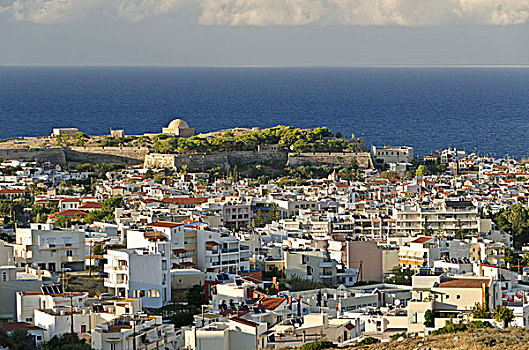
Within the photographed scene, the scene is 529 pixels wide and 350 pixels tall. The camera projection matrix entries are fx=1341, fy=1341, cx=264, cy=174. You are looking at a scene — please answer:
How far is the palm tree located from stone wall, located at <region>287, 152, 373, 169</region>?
111ft

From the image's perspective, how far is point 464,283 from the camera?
2330 centimetres

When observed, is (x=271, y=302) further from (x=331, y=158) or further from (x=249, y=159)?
(x=331, y=158)

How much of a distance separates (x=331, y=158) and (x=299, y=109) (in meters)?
59.6

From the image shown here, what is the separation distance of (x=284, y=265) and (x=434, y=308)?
24.7ft

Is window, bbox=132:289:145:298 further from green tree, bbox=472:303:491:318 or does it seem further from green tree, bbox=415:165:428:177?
green tree, bbox=415:165:428:177

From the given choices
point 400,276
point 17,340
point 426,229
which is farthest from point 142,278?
point 426,229

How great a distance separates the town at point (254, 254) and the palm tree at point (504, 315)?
4 cm

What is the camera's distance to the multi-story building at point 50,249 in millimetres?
28172

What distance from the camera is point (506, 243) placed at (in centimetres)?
3406

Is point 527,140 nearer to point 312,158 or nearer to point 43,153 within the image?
point 312,158

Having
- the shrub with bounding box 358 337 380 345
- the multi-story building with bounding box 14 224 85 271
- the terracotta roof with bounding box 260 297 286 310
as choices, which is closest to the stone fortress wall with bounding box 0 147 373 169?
the multi-story building with bounding box 14 224 85 271

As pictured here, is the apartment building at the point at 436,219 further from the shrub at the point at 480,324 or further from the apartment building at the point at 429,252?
the shrub at the point at 480,324

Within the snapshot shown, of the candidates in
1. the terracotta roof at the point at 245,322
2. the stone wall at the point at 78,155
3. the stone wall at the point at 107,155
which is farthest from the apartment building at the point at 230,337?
the stone wall at the point at 107,155

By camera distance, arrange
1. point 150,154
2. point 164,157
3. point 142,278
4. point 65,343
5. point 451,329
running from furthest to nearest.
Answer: point 150,154 < point 164,157 < point 142,278 < point 65,343 < point 451,329
